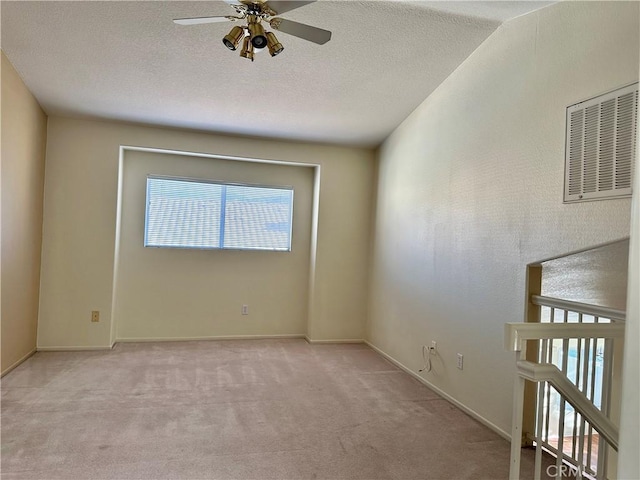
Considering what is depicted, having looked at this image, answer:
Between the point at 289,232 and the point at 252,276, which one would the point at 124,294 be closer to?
the point at 252,276

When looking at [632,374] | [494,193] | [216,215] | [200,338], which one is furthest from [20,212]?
[632,374]

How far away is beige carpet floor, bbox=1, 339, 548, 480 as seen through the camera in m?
2.07

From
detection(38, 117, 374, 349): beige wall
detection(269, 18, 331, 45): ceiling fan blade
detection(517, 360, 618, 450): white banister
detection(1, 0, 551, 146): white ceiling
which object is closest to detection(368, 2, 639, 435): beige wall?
detection(1, 0, 551, 146): white ceiling

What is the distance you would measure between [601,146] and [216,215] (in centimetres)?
378

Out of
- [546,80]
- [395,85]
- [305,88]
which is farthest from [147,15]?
[546,80]

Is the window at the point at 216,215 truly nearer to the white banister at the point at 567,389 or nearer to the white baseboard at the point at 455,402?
the white baseboard at the point at 455,402

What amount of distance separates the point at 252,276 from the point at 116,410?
2.33 metres

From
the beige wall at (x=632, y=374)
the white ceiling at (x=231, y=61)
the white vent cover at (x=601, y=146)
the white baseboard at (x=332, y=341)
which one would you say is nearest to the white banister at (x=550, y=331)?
the white vent cover at (x=601, y=146)

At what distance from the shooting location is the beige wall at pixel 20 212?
307 centimetres

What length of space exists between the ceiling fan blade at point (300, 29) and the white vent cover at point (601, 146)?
4.55ft

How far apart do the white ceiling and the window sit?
0.79m

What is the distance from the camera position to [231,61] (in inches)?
118

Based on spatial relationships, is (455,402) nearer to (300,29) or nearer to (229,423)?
(229,423)

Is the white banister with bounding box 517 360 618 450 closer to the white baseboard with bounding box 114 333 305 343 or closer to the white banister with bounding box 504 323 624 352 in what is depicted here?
the white banister with bounding box 504 323 624 352
